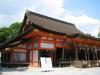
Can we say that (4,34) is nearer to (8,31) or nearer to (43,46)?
(8,31)

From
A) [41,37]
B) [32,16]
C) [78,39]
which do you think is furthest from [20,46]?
[78,39]

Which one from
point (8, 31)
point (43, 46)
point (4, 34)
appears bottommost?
point (43, 46)

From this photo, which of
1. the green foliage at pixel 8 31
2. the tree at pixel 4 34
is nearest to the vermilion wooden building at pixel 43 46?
the green foliage at pixel 8 31

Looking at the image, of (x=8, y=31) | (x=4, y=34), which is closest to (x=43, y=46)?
(x=4, y=34)

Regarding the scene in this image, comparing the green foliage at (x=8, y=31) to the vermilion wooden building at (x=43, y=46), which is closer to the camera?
the vermilion wooden building at (x=43, y=46)

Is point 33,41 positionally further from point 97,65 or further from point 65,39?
point 97,65

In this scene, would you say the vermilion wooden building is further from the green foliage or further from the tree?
the tree

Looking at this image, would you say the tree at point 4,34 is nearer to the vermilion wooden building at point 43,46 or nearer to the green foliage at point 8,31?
the green foliage at point 8,31

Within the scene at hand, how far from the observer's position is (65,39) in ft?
81.9

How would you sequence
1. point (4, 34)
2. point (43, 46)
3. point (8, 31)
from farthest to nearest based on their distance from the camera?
point (8, 31), point (4, 34), point (43, 46)

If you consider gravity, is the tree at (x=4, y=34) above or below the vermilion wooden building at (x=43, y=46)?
above

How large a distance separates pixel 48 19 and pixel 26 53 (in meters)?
9.12

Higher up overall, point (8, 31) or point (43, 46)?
point (8, 31)

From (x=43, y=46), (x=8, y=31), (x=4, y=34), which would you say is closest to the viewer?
(x=43, y=46)
